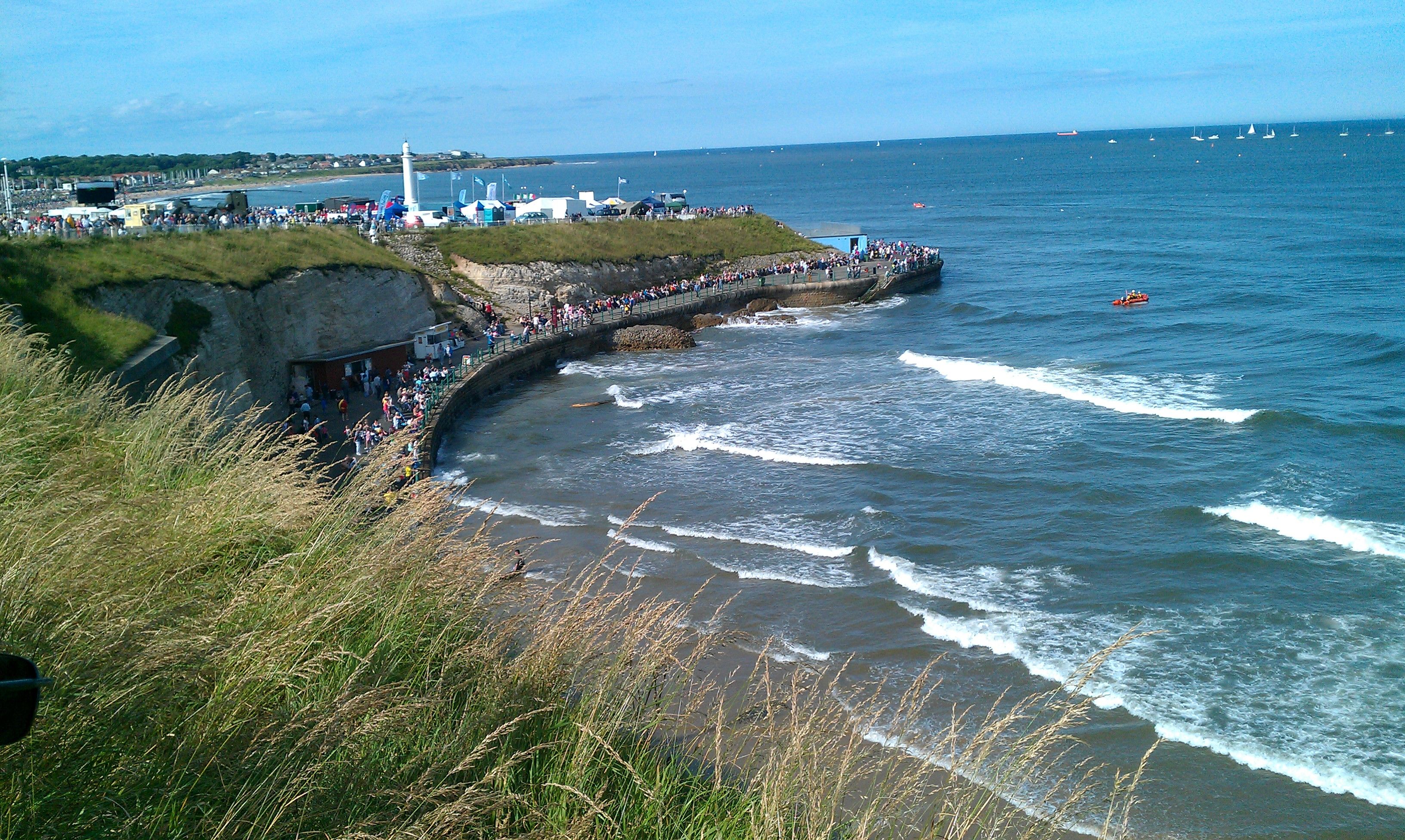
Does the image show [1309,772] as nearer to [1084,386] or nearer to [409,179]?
[1084,386]

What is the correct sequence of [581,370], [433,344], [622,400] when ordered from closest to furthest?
1. [622,400]
2. [433,344]
3. [581,370]

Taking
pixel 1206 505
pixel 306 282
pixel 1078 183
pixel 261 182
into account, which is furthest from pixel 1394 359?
pixel 261 182

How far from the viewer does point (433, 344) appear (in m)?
36.0

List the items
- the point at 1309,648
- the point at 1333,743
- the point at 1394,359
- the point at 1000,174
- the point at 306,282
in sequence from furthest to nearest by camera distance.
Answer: the point at 1000,174, the point at 1394,359, the point at 306,282, the point at 1309,648, the point at 1333,743

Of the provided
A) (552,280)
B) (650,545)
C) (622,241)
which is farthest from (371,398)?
(622,241)

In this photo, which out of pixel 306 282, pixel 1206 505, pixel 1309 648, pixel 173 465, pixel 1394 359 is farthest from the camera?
pixel 1394 359

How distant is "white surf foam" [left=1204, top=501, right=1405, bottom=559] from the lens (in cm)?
1978

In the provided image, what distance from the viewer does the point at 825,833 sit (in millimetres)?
4734

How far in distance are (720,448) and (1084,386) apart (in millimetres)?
14902

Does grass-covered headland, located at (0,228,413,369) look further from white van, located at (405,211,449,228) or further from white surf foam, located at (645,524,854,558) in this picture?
white van, located at (405,211,449,228)

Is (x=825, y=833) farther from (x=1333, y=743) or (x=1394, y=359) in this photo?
(x=1394, y=359)

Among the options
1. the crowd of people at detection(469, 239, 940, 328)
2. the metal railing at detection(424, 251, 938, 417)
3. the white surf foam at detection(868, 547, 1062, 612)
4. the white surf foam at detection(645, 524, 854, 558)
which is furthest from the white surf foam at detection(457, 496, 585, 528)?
the crowd of people at detection(469, 239, 940, 328)

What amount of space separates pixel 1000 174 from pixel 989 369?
526ft

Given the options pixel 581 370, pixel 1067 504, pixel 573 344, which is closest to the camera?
pixel 1067 504
